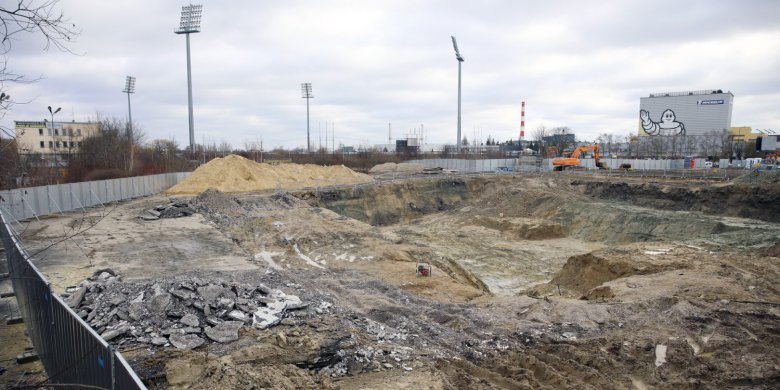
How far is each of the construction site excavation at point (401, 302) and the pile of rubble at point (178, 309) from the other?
4 centimetres

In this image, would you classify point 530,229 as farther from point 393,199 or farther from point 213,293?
point 213,293

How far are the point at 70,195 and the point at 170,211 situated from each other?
5.82m

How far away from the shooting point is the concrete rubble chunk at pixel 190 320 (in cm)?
837

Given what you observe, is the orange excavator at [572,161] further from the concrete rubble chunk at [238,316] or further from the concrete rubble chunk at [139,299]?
the concrete rubble chunk at [139,299]

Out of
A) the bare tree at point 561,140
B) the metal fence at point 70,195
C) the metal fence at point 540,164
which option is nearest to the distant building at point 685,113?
the bare tree at point 561,140

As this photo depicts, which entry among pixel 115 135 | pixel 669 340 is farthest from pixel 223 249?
pixel 115 135

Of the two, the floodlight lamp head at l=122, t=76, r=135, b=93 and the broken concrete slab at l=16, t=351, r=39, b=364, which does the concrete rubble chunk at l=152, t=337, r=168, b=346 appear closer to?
the broken concrete slab at l=16, t=351, r=39, b=364

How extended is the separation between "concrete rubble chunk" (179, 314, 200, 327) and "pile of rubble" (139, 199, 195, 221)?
51.7ft

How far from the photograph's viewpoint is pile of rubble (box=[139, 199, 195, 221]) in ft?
74.1

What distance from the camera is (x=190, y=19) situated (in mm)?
46188

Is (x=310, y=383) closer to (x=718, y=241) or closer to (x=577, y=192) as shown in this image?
(x=718, y=241)

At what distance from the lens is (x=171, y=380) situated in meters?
6.71

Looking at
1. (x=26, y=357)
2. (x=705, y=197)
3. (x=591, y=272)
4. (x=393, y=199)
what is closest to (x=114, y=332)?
(x=26, y=357)

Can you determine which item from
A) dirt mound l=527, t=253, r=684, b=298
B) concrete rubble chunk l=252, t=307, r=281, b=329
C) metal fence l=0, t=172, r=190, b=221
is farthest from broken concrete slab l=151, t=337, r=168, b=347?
dirt mound l=527, t=253, r=684, b=298
